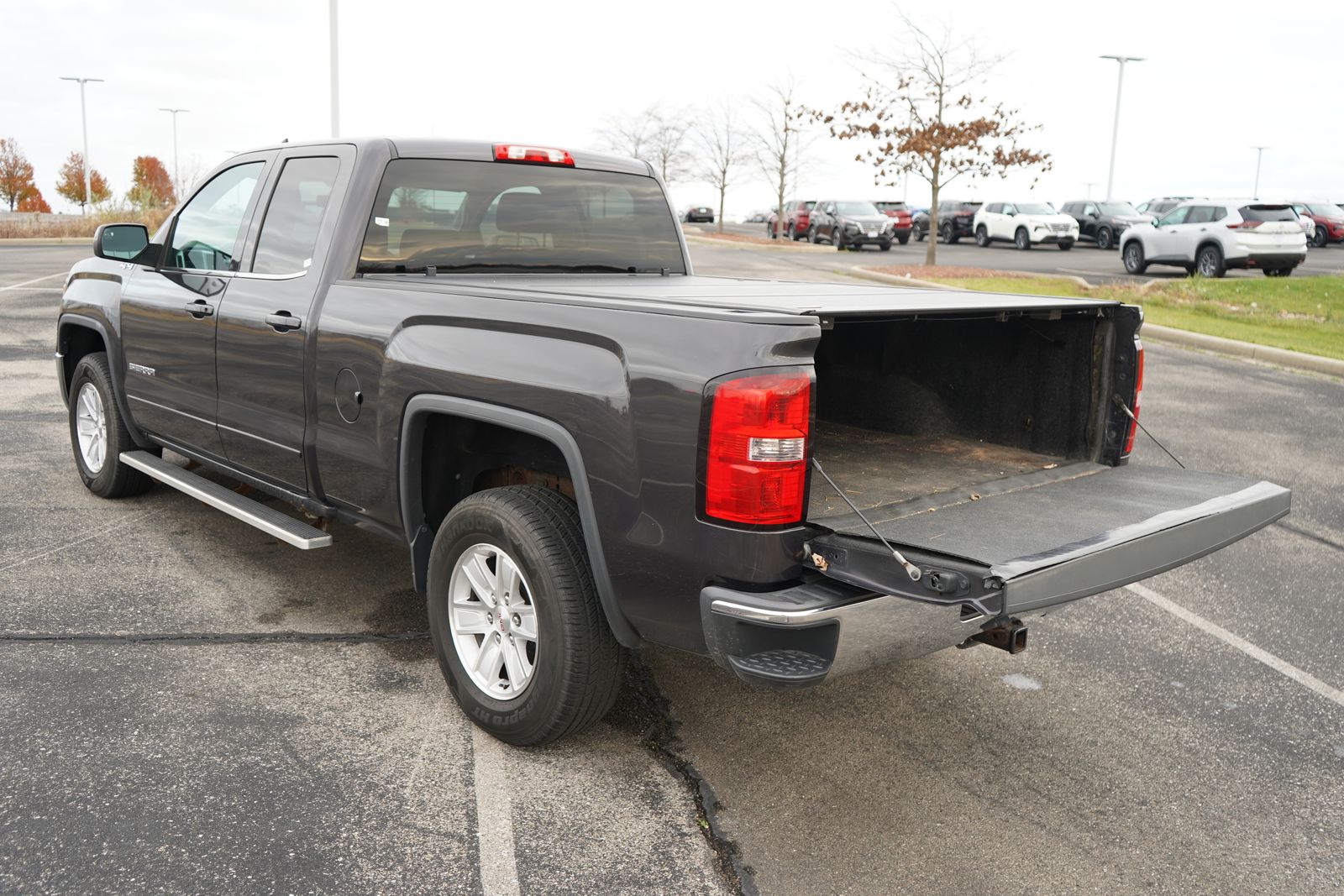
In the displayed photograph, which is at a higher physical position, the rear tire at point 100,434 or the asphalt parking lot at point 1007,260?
the asphalt parking lot at point 1007,260

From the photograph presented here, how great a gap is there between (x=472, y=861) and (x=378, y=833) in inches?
11.9

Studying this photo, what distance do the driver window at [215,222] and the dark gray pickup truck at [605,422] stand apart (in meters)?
0.02

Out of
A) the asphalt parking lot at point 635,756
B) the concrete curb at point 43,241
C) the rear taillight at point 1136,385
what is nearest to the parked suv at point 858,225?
the concrete curb at point 43,241

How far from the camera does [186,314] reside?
16.8 ft

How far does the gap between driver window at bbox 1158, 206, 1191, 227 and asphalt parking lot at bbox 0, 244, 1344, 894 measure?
69.7ft

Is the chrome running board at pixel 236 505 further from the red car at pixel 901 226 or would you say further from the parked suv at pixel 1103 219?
the red car at pixel 901 226

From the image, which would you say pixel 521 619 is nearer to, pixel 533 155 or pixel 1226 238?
pixel 533 155

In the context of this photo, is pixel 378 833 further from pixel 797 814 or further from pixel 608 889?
pixel 797 814

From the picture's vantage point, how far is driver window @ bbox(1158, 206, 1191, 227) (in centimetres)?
2469

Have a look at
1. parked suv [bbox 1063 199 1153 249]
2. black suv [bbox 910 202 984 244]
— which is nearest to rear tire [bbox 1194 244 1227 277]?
parked suv [bbox 1063 199 1153 249]

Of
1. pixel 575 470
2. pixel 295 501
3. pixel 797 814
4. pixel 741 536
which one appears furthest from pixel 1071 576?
pixel 295 501

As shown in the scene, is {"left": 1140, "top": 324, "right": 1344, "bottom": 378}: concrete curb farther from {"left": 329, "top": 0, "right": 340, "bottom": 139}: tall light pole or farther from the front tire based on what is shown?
{"left": 329, "top": 0, "right": 340, "bottom": 139}: tall light pole

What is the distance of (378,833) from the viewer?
3.17m

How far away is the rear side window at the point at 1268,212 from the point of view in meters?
23.3
